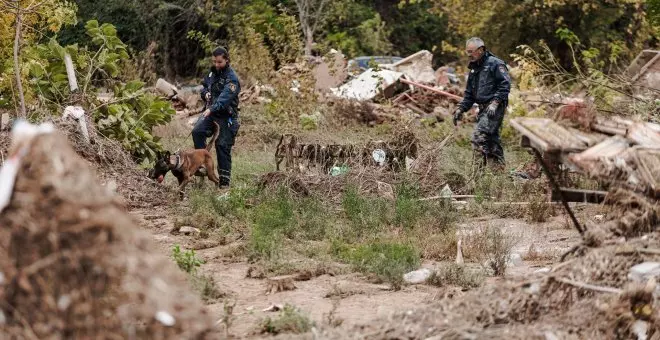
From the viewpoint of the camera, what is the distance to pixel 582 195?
292 inches

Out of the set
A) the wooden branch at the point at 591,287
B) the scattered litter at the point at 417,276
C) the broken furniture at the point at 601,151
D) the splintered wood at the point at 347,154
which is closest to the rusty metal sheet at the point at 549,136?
the broken furniture at the point at 601,151

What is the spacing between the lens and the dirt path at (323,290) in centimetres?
782

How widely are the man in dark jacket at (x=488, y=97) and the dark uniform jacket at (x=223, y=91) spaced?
110 inches

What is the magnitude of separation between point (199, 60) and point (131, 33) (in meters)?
2.57

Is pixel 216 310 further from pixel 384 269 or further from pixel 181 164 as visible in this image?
pixel 181 164

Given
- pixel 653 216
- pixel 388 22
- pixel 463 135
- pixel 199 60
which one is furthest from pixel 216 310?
pixel 388 22

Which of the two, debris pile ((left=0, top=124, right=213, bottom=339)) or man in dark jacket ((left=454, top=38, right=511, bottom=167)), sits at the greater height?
debris pile ((left=0, top=124, right=213, bottom=339))

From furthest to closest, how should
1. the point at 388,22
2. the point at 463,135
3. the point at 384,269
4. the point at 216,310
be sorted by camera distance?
the point at 388,22 → the point at 463,135 → the point at 384,269 → the point at 216,310

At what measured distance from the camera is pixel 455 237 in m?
10.8

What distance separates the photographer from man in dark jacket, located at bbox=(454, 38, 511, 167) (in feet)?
48.2

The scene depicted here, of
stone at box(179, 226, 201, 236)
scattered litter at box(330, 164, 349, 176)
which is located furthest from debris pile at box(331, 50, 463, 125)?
stone at box(179, 226, 201, 236)

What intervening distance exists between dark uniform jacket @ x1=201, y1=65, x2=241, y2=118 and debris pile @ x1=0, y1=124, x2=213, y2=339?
9.59 m

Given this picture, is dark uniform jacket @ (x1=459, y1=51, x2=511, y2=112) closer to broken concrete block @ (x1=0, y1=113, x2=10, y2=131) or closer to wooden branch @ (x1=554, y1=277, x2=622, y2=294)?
broken concrete block @ (x1=0, y1=113, x2=10, y2=131)

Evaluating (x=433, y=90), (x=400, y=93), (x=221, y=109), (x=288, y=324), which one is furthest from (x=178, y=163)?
(x=400, y=93)
